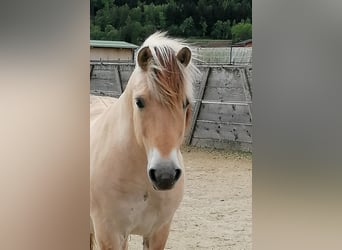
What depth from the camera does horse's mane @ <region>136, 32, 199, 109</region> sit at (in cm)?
222

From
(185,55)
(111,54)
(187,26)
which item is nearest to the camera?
(185,55)

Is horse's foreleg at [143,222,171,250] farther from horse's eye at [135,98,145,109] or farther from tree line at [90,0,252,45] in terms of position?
tree line at [90,0,252,45]

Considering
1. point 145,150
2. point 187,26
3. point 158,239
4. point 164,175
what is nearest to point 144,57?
point 187,26

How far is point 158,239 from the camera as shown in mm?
2420

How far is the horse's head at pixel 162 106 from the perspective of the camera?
2.19 m

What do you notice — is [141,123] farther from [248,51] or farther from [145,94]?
[248,51]

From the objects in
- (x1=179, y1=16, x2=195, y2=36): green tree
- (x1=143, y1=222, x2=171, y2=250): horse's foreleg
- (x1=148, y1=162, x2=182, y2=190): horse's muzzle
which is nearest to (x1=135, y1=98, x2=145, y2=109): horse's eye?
(x1=148, y1=162, x2=182, y2=190): horse's muzzle

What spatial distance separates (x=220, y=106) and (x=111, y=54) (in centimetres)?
54

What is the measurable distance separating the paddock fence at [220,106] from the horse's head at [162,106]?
87mm

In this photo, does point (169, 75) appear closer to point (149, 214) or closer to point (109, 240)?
point (149, 214)

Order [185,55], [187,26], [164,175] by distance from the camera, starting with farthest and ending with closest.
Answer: [187,26] → [185,55] → [164,175]
